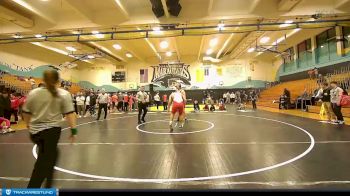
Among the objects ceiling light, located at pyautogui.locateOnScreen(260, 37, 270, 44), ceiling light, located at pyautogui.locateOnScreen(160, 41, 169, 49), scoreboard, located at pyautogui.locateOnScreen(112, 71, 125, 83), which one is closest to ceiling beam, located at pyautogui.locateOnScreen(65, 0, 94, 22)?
ceiling light, located at pyautogui.locateOnScreen(160, 41, 169, 49)

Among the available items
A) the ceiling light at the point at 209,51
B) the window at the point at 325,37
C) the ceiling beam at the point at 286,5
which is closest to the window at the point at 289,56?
the window at the point at 325,37

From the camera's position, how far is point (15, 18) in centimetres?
1198

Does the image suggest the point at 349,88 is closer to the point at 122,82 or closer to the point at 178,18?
the point at 178,18

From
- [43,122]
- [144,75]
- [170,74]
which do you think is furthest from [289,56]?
[43,122]

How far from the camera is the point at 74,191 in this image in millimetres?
2939

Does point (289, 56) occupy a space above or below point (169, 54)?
below

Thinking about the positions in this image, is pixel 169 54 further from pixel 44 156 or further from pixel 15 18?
pixel 44 156

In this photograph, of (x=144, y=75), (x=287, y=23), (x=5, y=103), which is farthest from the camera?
(x=144, y=75)

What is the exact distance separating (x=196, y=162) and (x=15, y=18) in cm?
1269

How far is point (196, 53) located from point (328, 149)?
24785 mm

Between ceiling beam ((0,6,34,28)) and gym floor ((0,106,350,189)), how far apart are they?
7.97m

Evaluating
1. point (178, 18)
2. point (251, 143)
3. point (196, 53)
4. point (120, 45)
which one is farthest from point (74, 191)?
point (196, 53)

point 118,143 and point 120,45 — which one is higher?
point 120,45

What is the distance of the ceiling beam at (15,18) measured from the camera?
37.6ft
